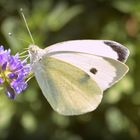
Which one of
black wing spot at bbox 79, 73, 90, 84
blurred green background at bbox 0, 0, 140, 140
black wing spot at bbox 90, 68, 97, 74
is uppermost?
black wing spot at bbox 90, 68, 97, 74

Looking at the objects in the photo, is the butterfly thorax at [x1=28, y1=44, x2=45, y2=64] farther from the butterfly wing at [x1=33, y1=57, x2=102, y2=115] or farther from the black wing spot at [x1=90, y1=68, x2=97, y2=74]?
the black wing spot at [x1=90, y1=68, x2=97, y2=74]

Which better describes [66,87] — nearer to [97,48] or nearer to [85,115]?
[97,48]

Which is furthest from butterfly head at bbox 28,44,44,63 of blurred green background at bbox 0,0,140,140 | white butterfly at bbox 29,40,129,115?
blurred green background at bbox 0,0,140,140

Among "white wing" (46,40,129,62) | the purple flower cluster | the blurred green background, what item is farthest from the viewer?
the blurred green background

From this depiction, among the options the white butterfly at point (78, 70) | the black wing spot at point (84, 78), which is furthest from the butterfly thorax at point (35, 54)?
the black wing spot at point (84, 78)

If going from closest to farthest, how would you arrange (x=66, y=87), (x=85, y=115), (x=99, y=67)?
(x=99, y=67)
(x=66, y=87)
(x=85, y=115)

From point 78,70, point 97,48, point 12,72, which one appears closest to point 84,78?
point 78,70

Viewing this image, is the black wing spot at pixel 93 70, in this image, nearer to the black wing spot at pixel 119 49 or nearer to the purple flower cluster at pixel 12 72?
the black wing spot at pixel 119 49

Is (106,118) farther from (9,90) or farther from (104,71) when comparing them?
(9,90)

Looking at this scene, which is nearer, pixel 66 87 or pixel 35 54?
pixel 35 54
